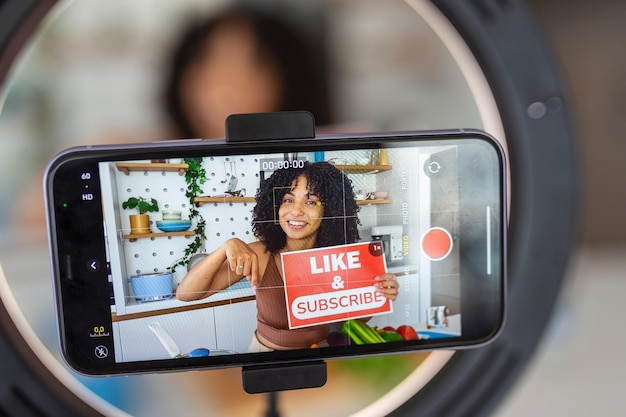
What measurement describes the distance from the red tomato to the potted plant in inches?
8.4

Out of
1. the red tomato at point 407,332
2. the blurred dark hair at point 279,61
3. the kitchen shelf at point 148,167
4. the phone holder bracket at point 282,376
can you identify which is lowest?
the phone holder bracket at point 282,376

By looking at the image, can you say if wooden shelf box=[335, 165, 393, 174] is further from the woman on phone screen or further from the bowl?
the bowl

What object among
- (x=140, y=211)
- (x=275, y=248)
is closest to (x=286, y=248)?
(x=275, y=248)

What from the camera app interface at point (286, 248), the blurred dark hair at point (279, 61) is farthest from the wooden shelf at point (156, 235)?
the blurred dark hair at point (279, 61)

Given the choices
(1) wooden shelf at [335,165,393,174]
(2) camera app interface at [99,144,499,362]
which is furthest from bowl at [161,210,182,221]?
(1) wooden shelf at [335,165,393,174]

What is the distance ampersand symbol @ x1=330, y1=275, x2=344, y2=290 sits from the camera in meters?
0.35

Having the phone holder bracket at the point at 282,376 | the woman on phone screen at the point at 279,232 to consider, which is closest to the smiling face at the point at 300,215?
the woman on phone screen at the point at 279,232

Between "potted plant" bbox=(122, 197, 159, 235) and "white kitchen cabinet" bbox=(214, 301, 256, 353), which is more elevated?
"potted plant" bbox=(122, 197, 159, 235)

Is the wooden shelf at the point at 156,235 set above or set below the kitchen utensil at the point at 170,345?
above

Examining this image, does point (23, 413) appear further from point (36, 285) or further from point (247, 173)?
point (247, 173)

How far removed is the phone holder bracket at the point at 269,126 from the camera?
0.34 metres

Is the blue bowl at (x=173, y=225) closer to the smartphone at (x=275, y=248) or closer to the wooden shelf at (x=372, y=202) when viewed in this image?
the smartphone at (x=275, y=248)

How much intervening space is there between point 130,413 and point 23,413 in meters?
0.08

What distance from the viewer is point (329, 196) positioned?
345 millimetres
